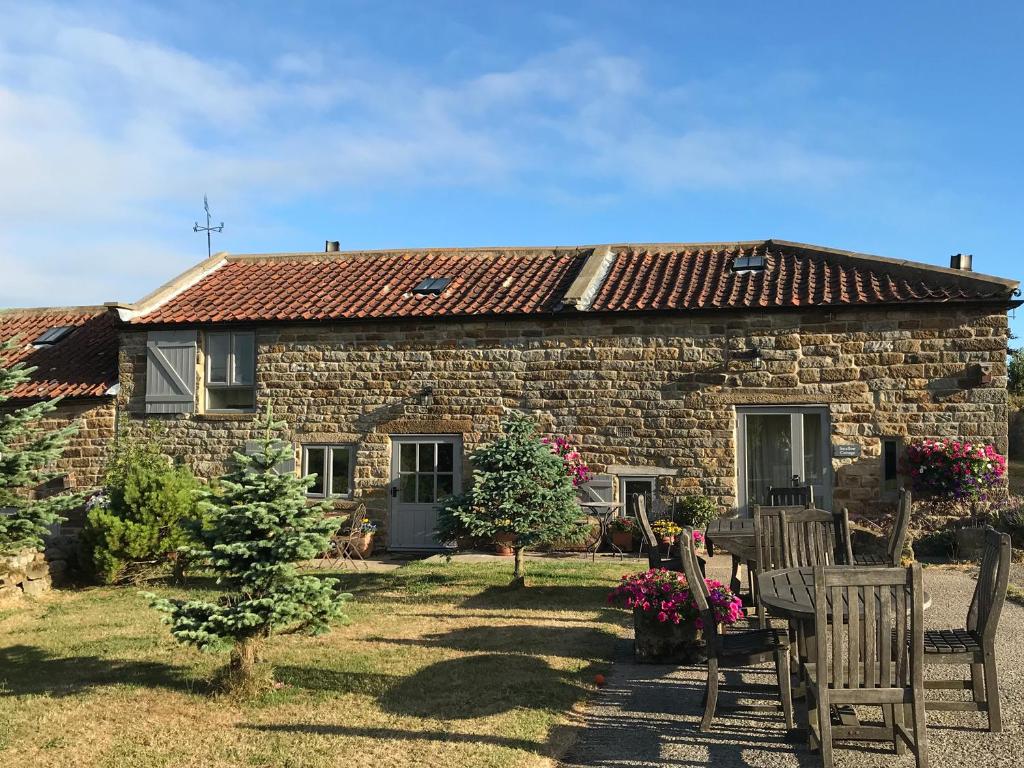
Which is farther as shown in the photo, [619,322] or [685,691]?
[619,322]

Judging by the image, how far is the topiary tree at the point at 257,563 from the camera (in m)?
5.91

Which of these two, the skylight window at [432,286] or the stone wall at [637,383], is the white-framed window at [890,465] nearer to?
the stone wall at [637,383]

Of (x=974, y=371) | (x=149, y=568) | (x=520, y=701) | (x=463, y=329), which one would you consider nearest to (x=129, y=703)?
(x=520, y=701)

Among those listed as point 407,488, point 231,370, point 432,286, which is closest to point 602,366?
point 432,286

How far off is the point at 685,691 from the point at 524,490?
4172 mm

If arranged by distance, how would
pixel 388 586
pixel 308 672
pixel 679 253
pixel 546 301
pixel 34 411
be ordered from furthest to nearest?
pixel 679 253 → pixel 546 301 → pixel 388 586 → pixel 34 411 → pixel 308 672

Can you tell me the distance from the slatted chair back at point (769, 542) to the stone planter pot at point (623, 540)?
616 cm

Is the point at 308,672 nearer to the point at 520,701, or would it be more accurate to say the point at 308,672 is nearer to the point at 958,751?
the point at 520,701

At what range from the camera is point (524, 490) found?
9.97 m

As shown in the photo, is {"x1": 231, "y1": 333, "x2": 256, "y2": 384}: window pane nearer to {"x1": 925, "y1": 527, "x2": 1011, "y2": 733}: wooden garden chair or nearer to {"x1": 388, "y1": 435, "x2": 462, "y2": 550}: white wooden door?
{"x1": 388, "y1": 435, "x2": 462, "y2": 550}: white wooden door

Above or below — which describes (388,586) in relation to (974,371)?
below

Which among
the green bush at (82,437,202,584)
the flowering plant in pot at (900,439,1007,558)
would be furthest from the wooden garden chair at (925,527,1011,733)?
the green bush at (82,437,202,584)

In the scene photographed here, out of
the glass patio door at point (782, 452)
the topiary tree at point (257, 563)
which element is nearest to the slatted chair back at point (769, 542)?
the topiary tree at point (257, 563)

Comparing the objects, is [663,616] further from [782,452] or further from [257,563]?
[782,452]
